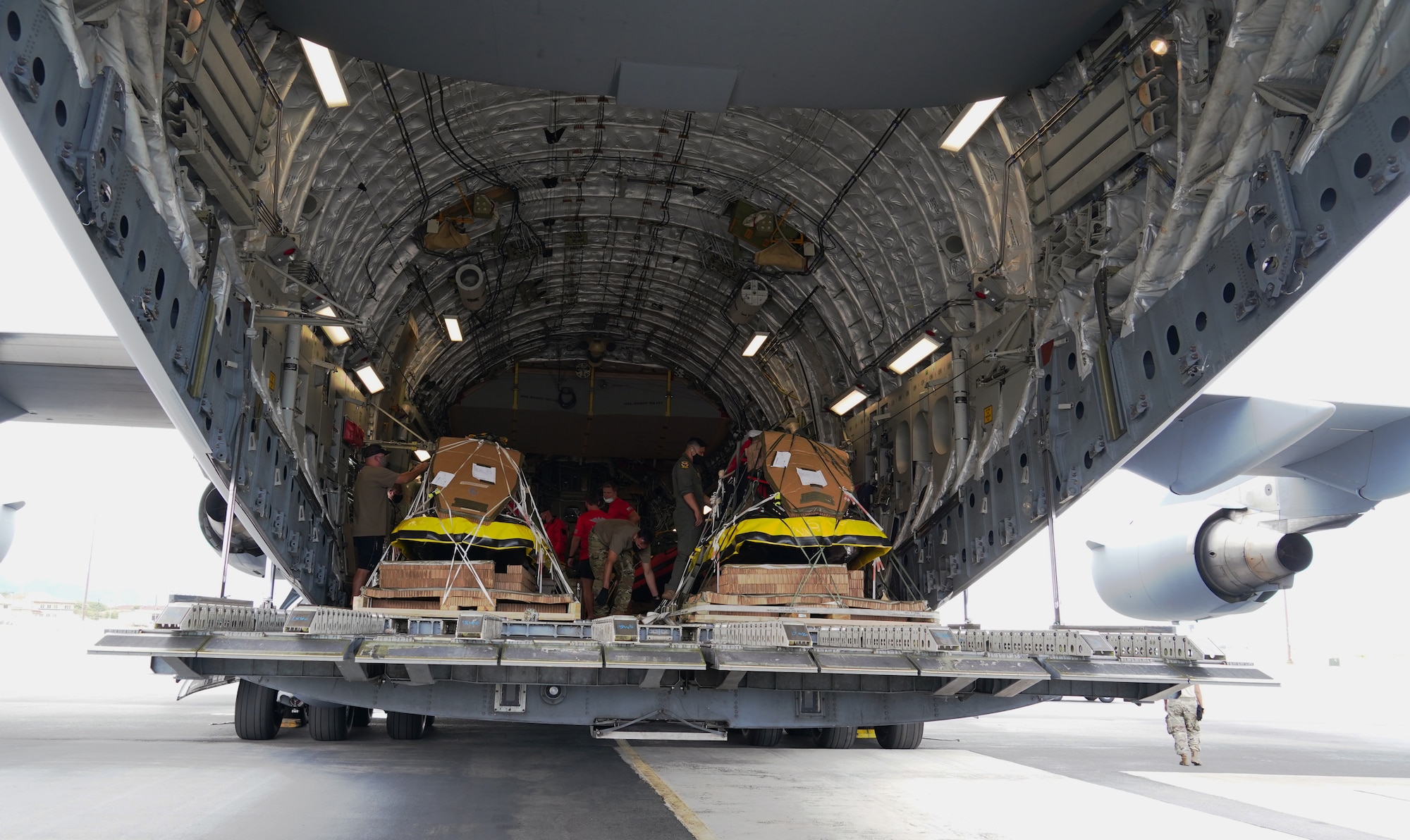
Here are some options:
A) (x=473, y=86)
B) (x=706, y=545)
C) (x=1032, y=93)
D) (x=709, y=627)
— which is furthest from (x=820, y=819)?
(x=473, y=86)

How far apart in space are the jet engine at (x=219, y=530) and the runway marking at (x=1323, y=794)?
881 centimetres

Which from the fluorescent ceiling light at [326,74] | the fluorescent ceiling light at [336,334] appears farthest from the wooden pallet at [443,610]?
the fluorescent ceiling light at [326,74]

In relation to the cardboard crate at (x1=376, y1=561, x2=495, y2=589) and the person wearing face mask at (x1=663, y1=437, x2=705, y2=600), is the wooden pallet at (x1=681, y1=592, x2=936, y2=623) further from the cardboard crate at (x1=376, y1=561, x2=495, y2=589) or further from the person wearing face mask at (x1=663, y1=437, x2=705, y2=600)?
the person wearing face mask at (x1=663, y1=437, x2=705, y2=600)

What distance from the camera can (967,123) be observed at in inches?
321

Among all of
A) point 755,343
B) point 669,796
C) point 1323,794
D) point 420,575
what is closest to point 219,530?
point 420,575

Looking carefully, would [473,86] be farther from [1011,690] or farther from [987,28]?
[1011,690]

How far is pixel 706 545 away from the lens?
353 inches

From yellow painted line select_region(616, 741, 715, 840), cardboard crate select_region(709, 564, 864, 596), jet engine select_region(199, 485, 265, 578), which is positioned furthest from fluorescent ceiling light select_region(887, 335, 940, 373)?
jet engine select_region(199, 485, 265, 578)

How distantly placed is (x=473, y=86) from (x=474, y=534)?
4.50m

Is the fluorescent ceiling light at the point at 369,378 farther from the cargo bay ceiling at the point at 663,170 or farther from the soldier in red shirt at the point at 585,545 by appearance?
the soldier in red shirt at the point at 585,545

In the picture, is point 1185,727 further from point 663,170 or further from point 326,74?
point 326,74

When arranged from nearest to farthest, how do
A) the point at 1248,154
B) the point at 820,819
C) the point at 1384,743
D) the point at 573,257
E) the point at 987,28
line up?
the point at 820,819 → the point at 1248,154 → the point at 987,28 → the point at 1384,743 → the point at 573,257

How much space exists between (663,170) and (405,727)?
714cm

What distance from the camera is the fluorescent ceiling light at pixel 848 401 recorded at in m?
12.3
